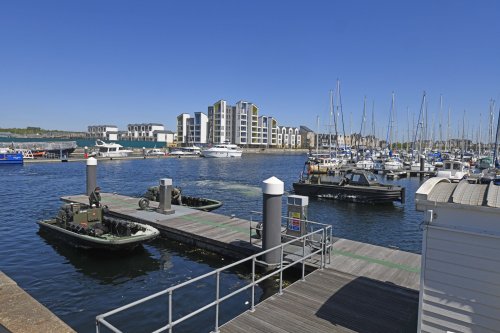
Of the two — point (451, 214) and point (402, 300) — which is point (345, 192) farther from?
point (451, 214)

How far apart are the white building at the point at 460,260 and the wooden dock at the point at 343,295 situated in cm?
161

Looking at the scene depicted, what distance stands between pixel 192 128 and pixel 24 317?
181 metres

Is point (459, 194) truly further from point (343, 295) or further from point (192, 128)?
point (192, 128)

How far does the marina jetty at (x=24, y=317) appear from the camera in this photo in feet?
19.6

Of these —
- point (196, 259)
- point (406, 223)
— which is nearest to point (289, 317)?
point (196, 259)

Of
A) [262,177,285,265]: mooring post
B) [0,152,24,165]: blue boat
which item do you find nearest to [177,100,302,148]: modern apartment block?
[0,152,24,165]: blue boat

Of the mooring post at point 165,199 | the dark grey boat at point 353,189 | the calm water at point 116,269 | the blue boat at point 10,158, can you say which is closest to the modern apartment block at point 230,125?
the blue boat at point 10,158

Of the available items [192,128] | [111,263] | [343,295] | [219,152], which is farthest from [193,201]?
[192,128]

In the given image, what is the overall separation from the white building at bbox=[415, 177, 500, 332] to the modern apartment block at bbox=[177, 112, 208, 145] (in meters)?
173

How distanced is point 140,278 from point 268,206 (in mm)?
5914

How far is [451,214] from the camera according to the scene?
223 inches

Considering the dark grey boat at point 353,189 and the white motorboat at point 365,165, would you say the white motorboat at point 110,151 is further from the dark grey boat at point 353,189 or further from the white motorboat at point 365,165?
the dark grey boat at point 353,189

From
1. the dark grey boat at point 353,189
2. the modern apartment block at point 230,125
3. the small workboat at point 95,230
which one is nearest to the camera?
the small workboat at point 95,230

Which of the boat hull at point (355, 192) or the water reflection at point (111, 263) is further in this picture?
the boat hull at point (355, 192)
